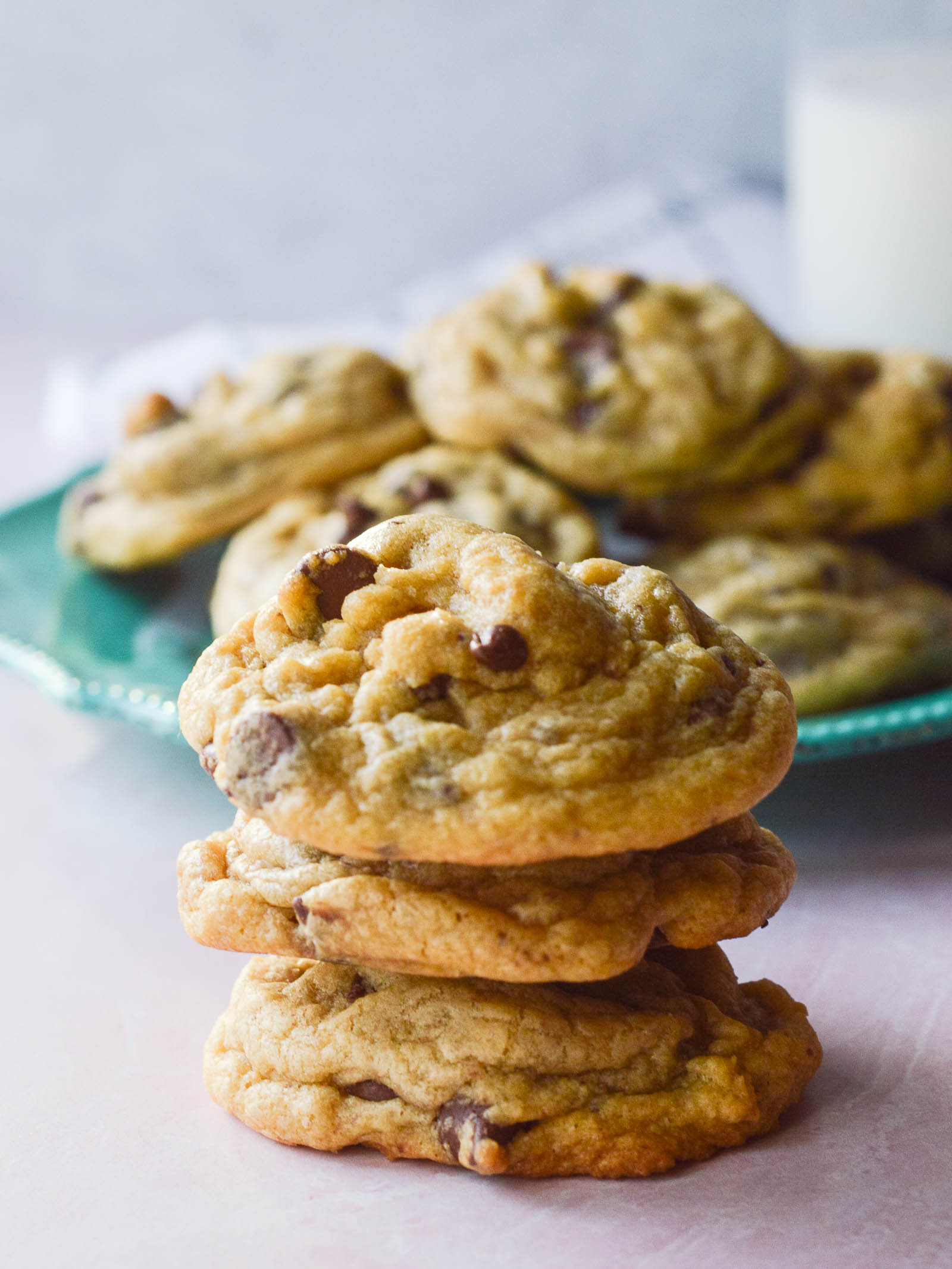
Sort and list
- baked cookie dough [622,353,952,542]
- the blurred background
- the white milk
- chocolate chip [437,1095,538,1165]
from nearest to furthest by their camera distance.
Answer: chocolate chip [437,1095,538,1165]
baked cookie dough [622,353,952,542]
the white milk
the blurred background

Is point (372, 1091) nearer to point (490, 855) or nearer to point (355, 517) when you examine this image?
point (490, 855)

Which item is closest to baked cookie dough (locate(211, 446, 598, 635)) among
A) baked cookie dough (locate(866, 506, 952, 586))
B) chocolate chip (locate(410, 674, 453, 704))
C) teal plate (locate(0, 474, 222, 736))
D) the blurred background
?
teal plate (locate(0, 474, 222, 736))

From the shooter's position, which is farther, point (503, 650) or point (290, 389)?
point (290, 389)

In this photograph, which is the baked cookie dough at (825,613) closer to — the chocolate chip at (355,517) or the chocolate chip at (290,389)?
the chocolate chip at (355,517)

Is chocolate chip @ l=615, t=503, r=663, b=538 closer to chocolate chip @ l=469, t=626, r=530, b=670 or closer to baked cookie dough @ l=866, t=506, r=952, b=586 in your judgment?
baked cookie dough @ l=866, t=506, r=952, b=586

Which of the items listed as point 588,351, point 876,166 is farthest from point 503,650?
point 876,166

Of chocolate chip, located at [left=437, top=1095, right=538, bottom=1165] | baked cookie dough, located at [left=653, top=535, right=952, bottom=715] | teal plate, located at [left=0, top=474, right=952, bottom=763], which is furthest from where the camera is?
baked cookie dough, located at [left=653, top=535, right=952, bottom=715]
